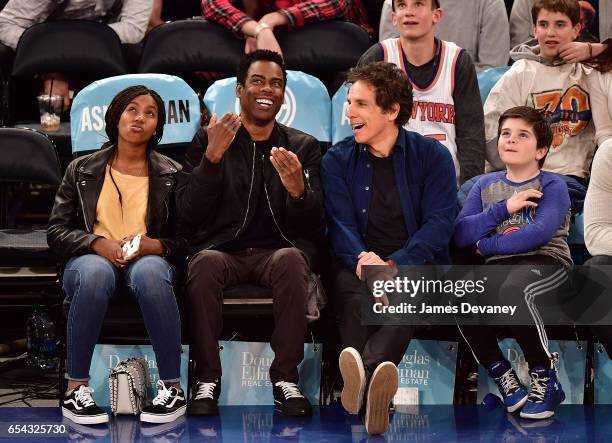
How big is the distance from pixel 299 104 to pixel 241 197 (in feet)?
2.57

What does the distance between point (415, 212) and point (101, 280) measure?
1.23 meters

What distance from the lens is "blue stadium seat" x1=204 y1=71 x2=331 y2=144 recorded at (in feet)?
14.3

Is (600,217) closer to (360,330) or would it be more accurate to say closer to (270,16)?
(360,330)

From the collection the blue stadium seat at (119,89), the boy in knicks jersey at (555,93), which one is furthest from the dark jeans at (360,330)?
the boy in knicks jersey at (555,93)

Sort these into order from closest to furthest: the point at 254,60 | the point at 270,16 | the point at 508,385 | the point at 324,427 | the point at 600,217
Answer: the point at 324,427 → the point at 508,385 → the point at 600,217 → the point at 254,60 → the point at 270,16

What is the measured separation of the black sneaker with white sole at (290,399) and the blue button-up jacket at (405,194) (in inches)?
20.1

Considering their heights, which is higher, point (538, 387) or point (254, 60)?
point (254, 60)

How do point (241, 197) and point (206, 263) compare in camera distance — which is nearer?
point (206, 263)

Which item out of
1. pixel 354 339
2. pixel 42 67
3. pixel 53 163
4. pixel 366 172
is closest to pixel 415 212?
pixel 366 172

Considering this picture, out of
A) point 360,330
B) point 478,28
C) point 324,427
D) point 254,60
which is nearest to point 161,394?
point 324,427

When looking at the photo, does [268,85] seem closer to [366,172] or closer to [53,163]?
[366,172]

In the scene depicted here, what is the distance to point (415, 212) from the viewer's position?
3.74m

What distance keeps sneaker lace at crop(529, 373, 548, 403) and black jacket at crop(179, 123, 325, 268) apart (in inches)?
36.9

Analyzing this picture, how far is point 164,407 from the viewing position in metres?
3.40
